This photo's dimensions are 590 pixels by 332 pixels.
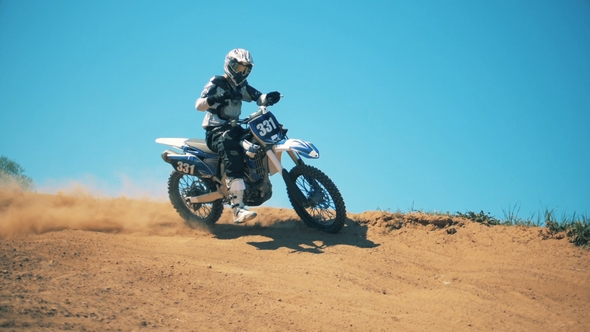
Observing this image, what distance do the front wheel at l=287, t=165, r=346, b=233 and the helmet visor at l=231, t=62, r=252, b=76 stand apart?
1.74 m

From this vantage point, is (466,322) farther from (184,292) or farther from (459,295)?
(184,292)

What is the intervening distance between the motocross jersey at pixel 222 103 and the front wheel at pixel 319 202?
1359 millimetres

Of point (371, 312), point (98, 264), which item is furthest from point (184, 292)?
point (371, 312)

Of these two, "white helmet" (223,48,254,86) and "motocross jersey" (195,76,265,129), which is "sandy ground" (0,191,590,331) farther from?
"white helmet" (223,48,254,86)

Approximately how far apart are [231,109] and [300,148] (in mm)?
1577

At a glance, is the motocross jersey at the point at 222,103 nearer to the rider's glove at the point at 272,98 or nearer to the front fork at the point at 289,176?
the rider's glove at the point at 272,98

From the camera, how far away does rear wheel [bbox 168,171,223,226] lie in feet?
33.6

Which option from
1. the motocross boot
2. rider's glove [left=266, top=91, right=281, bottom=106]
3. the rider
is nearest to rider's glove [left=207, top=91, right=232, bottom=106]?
the rider

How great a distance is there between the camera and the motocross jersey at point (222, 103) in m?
9.56

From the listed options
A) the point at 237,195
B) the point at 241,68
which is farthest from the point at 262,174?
the point at 241,68

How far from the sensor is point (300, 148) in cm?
882

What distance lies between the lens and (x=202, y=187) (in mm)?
10312

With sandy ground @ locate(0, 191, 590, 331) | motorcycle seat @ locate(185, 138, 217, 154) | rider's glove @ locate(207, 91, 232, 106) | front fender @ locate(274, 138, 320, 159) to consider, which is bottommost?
sandy ground @ locate(0, 191, 590, 331)

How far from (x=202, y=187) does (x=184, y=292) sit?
4187mm
